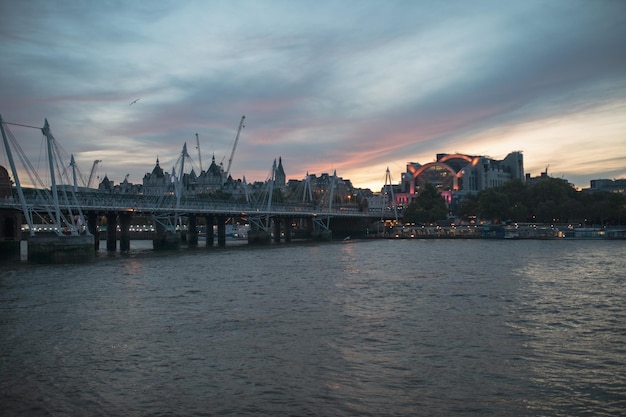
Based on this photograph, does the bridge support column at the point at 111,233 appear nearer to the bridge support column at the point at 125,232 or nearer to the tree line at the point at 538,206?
the bridge support column at the point at 125,232

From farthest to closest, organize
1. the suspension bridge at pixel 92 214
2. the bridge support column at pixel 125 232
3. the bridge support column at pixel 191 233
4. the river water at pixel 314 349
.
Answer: the bridge support column at pixel 191 233
the bridge support column at pixel 125 232
the suspension bridge at pixel 92 214
the river water at pixel 314 349

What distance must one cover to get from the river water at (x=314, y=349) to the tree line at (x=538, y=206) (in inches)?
4242

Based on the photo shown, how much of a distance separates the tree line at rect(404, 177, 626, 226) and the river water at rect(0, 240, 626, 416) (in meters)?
108

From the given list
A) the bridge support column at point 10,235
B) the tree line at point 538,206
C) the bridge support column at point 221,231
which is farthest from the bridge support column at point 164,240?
the tree line at point 538,206

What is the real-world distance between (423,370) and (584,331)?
947 cm

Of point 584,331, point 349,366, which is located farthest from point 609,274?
point 349,366

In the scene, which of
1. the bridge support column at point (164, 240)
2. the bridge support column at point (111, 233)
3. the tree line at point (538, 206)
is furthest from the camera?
the tree line at point (538, 206)

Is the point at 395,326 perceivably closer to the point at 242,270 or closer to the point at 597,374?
the point at 597,374

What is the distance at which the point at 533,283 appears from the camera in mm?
41219

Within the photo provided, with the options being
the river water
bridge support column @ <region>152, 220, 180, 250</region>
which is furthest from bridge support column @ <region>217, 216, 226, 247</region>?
the river water

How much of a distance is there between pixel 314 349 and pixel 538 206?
→ 135347 millimetres

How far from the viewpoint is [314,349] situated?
20.6m

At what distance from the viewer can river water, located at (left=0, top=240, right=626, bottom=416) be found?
15.1 meters

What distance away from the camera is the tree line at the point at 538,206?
461ft
